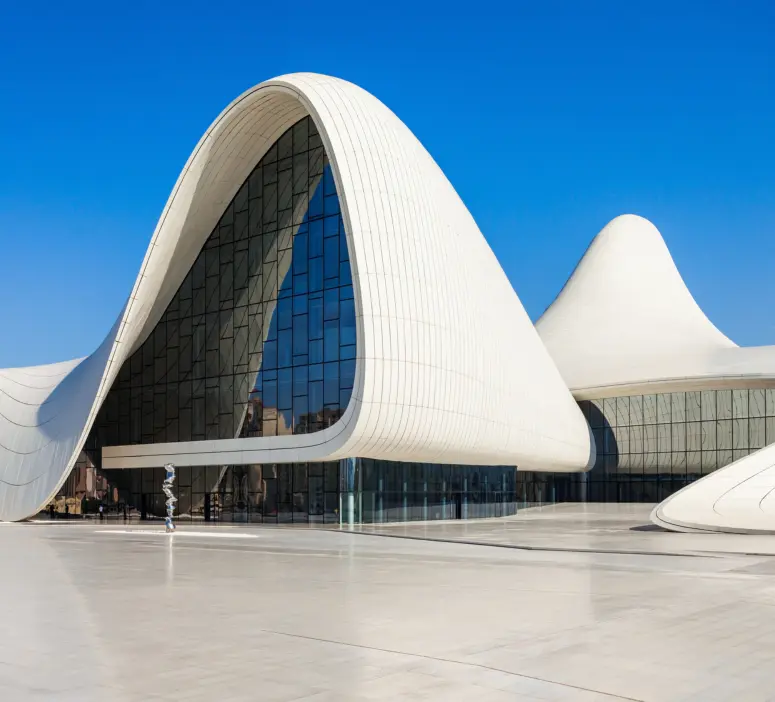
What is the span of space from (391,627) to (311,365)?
2677 centimetres

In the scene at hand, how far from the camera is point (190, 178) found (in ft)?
127

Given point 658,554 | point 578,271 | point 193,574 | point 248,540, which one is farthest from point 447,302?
point 578,271

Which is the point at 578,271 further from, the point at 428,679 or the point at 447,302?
the point at 428,679

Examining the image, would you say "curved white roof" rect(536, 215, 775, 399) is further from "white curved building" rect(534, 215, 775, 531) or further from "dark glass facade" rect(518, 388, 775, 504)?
"dark glass facade" rect(518, 388, 775, 504)

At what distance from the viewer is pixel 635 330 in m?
69.6

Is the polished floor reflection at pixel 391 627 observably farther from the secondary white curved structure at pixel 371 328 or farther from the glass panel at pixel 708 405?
the glass panel at pixel 708 405

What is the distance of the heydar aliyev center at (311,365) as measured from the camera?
32750mm

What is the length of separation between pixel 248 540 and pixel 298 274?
1427 cm

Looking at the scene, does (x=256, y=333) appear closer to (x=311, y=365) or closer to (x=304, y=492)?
(x=311, y=365)

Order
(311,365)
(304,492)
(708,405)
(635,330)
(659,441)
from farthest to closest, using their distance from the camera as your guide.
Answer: (635,330), (659,441), (708,405), (311,365), (304,492)

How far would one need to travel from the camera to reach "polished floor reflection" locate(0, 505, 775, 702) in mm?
7574

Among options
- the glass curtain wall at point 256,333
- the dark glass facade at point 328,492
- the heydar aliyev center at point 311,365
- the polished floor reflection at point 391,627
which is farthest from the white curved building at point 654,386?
the polished floor reflection at point 391,627

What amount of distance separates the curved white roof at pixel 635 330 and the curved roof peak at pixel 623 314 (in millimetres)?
69

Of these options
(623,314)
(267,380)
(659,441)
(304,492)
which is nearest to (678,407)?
(659,441)
